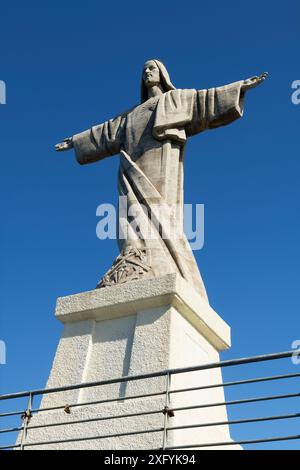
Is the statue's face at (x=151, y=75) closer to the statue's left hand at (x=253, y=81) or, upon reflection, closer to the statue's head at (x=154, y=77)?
the statue's head at (x=154, y=77)

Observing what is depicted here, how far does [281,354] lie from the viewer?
17.3ft

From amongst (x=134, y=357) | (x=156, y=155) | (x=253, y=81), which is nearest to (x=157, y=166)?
(x=156, y=155)

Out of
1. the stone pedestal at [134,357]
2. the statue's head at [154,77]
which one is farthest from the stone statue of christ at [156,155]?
the stone pedestal at [134,357]

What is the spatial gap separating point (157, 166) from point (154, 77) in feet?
6.31

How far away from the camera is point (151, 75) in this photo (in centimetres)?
1030

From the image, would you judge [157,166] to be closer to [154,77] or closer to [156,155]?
[156,155]

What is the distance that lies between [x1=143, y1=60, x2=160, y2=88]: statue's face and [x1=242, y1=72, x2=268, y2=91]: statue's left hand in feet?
5.46

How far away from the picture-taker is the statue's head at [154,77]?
33.8ft
